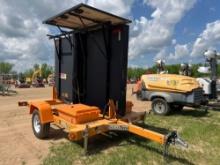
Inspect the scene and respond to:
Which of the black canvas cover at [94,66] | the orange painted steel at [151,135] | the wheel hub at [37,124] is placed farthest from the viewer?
the wheel hub at [37,124]

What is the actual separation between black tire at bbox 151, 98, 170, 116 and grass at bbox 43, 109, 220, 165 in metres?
1.96

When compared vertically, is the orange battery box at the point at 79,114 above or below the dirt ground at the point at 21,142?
above

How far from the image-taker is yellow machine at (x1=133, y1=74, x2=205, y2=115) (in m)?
9.01

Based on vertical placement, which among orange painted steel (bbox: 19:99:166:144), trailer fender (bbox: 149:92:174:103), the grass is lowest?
the grass

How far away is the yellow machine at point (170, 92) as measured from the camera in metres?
9.01

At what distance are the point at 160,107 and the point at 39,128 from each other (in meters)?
4.89

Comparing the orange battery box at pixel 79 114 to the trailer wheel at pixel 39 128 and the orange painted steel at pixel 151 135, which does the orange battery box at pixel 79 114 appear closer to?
the trailer wheel at pixel 39 128

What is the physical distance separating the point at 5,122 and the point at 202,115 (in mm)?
6873

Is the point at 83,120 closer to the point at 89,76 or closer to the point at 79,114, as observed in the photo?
the point at 79,114

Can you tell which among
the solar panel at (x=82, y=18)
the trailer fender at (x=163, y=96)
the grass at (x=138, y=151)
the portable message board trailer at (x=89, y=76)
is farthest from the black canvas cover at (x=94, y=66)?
the trailer fender at (x=163, y=96)

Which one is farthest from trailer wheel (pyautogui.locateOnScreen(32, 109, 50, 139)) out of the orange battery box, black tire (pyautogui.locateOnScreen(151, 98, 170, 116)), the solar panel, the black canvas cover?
black tire (pyautogui.locateOnScreen(151, 98, 170, 116))

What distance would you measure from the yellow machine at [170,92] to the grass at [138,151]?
184cm

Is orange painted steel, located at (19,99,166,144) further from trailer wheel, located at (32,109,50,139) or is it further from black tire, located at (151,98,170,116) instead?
black tire, located at (151,98,170,116)

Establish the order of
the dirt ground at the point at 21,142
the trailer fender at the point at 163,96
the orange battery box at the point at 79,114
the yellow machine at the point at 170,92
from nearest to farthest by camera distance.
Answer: the dirt ground at the point at 21,142 → the orange battery box at the point at 79,114 → the yellow machine at the point at 170,92 → the trailer fender at the point at 163,96
